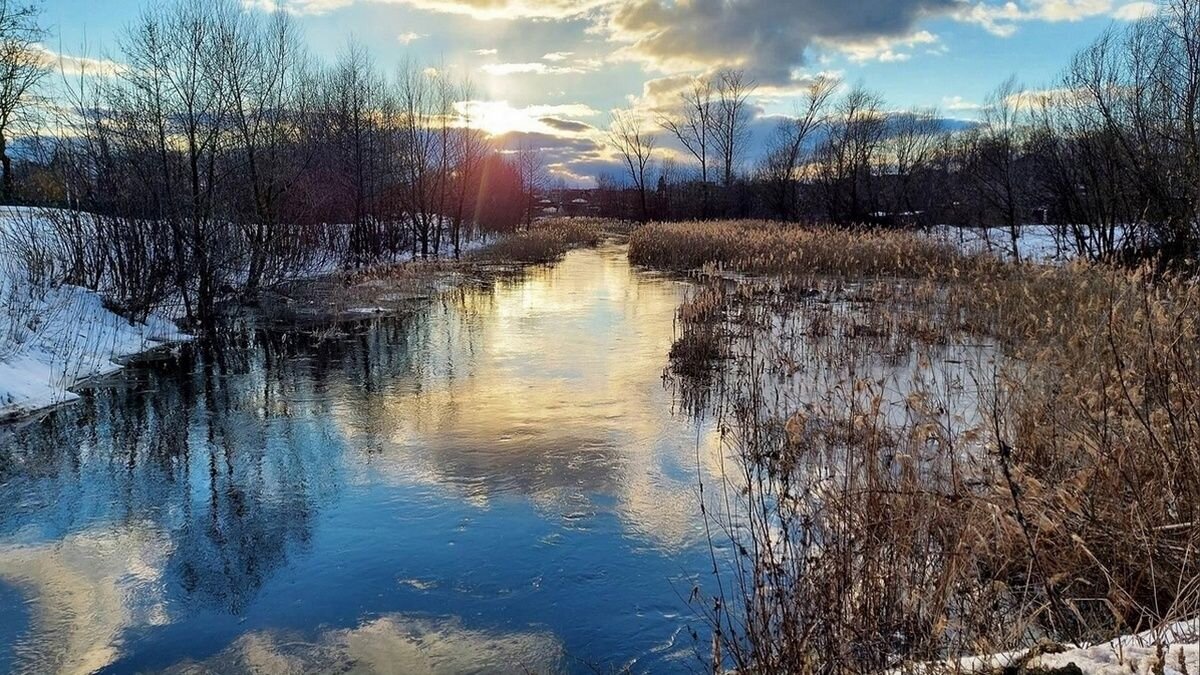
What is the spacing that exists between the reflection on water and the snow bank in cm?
55

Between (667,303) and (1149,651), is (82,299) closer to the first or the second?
(667,303)

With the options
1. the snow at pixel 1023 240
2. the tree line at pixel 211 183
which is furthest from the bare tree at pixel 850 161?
the tree line at pixel 211 183

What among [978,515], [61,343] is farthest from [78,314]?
[978,515]

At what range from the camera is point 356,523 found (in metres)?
4.75

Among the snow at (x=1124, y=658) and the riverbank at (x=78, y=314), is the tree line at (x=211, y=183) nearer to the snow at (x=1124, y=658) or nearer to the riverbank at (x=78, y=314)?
the riverbank at (x=78, y=314)

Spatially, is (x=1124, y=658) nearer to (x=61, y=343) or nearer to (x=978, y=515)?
(x=978, y=515)

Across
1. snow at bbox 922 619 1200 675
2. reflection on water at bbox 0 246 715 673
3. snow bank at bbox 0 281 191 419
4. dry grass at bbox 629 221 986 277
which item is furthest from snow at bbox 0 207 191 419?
dry grass at bbox 629 221 986 277

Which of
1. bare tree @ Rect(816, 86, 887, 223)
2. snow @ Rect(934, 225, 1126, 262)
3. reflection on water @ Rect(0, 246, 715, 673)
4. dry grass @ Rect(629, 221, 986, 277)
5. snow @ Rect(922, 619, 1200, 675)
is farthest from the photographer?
bare tree @ Rect(816, 86, 887, 223)

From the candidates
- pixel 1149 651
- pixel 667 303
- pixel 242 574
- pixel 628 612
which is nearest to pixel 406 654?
pixel 628 612

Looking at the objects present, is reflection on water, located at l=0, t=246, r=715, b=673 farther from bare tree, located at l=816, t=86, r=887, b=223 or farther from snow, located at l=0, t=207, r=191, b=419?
bare tree, located at l=816, t=86, r=887, b=223

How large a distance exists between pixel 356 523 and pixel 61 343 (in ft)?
Result: 24.9

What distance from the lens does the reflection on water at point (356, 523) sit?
3467 millimetres

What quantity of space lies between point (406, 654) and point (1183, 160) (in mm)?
14740

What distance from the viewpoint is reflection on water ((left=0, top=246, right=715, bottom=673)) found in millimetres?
3467
